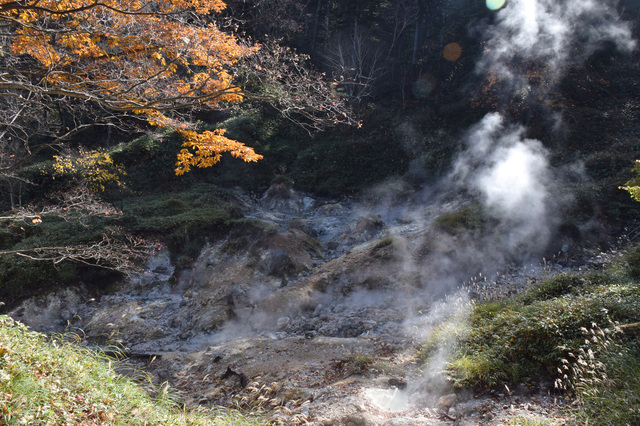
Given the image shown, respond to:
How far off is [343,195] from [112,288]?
857cm

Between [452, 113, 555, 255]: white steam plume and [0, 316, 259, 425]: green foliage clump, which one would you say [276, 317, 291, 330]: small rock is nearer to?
[0, 316, 259, 425]: green foliage clump

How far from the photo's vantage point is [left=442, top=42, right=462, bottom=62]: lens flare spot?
18.4 m

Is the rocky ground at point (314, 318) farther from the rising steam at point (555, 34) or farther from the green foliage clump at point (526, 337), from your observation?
the rising steam at point (555, 34)

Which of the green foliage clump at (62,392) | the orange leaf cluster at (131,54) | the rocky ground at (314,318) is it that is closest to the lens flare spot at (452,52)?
the rocky ground at (314,318)

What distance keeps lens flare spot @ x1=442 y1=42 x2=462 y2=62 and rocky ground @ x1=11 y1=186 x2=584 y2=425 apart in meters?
11.0

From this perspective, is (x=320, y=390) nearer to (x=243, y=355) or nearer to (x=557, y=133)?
(x=243, y=355)

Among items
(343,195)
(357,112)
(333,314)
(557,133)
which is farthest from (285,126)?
(333,314)

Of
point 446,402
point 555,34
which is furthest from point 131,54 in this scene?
point 555,34

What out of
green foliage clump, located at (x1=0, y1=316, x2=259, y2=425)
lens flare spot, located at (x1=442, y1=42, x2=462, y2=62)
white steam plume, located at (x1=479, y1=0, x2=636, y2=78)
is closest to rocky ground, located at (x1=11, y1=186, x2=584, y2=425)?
green foliage clump, located at (x1=0, y1=316, x2=259, y2=425)

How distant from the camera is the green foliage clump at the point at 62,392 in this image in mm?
2201

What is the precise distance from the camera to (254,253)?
8875 millimetres

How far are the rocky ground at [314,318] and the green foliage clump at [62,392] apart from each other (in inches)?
50.3

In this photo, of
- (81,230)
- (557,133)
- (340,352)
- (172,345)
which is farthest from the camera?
(557,133)

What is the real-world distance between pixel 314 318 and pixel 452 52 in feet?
57.9
